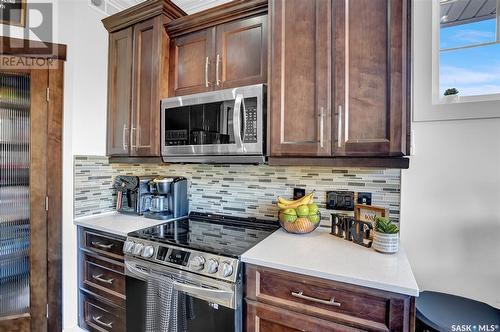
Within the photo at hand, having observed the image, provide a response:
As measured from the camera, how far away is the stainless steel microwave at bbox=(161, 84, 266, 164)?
1505 millimetres

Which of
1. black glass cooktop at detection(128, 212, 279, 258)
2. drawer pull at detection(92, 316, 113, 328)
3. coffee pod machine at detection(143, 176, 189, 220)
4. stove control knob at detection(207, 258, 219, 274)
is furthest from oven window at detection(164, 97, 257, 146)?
drawer pull at detection(92, 316, 113, 328)

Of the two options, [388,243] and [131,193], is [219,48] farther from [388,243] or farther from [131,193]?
[388,243]

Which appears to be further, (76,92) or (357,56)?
(76,92)

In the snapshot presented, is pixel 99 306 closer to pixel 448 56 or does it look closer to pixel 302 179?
pixel 302 179

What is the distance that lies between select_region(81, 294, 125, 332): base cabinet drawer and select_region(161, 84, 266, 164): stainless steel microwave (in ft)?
3.53

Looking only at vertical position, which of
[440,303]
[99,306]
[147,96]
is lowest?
[99,306]

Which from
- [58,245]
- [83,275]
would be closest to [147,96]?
[58,245]

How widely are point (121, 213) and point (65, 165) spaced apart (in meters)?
0.57

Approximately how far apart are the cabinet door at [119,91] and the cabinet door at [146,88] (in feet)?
0.24

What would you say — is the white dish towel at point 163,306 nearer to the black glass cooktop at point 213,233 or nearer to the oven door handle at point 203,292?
the oven door handle at point 203,292

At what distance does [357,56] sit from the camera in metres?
1.29

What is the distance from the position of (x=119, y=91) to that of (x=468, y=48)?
2356 millimetres

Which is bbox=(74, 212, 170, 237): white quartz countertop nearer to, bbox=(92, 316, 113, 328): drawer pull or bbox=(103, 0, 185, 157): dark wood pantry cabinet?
bbox=(103, 0, 185, 157): dark wood pantry cabinet

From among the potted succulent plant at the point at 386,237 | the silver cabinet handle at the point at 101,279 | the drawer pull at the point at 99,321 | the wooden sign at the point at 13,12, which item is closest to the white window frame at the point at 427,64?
the potted succulent plant at the point at 386,237
